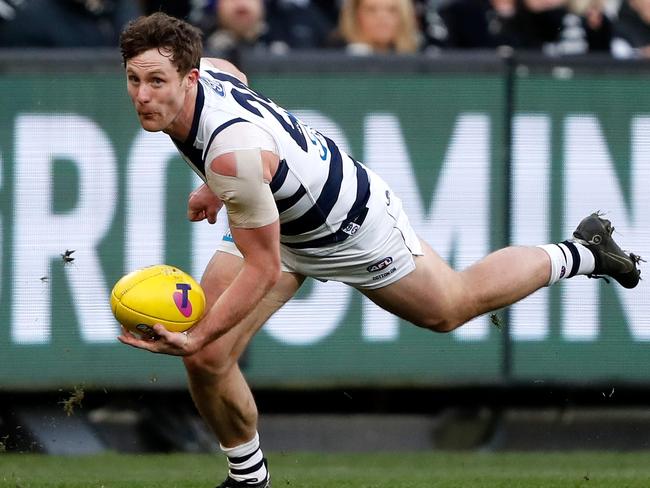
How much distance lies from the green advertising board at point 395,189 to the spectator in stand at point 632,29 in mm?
1643

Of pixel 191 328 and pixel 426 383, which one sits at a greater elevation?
pixel 191 328

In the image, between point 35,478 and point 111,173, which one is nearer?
point 35,478

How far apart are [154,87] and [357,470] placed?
3507 millimetres

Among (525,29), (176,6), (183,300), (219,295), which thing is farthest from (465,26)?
(183,300)

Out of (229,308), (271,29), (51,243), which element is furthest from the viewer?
(271,29)

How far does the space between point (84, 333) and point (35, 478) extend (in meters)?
1.55

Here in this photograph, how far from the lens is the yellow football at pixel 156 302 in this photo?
20.8ft

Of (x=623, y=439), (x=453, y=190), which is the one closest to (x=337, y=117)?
(x=453, y=190)

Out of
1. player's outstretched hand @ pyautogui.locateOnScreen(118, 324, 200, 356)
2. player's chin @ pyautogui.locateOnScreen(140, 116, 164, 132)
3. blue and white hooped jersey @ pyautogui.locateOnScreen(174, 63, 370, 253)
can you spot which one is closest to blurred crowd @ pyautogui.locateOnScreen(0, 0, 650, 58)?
blue and white hooped jersey @ pyautogui.locateOnScreen(174, 63, 370, 253)

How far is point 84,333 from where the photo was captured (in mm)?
9719

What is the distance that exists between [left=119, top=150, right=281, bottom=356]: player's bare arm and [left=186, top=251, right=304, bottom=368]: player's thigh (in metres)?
0.56

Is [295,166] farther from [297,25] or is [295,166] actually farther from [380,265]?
[297,25]

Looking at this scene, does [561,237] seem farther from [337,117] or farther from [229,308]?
[229,308]

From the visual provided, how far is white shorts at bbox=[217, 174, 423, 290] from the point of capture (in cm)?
707
